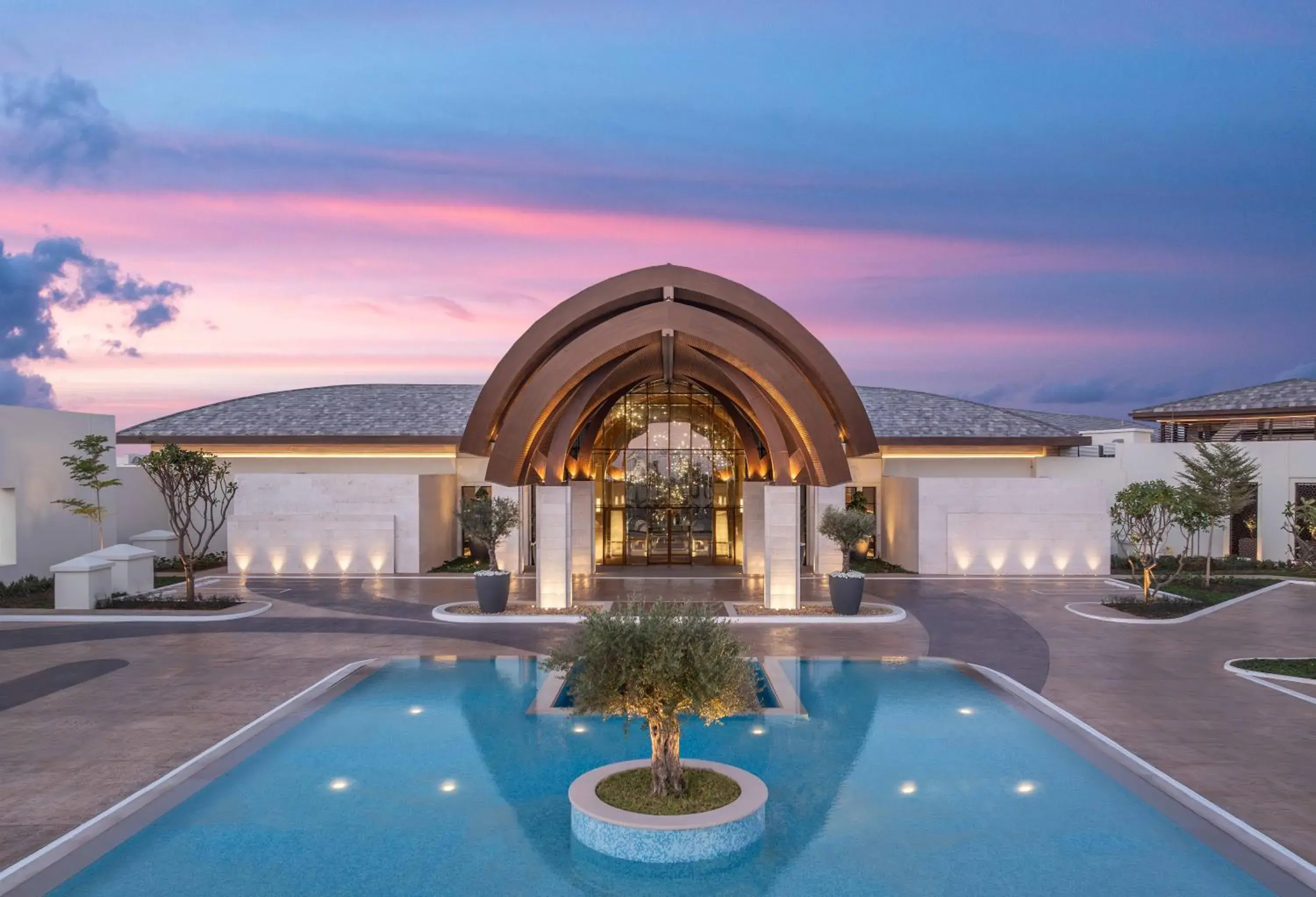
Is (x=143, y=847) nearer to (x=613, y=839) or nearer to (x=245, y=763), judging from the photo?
(x=245, y=763)

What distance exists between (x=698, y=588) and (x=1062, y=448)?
60.6 feet

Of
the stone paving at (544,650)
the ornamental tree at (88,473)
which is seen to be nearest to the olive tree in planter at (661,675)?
the stone paving at (544,650)

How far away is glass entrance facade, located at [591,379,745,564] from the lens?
3103cm

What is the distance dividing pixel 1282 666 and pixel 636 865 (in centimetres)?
1365

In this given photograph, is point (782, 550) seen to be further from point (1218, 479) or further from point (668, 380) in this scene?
point (1218, 479)

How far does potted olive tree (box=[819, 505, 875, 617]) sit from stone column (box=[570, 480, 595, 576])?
845 cm

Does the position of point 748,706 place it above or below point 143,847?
above

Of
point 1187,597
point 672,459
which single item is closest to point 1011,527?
point 1187,597

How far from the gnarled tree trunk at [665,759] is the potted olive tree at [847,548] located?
12.3m

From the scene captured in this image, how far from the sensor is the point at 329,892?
7945mm

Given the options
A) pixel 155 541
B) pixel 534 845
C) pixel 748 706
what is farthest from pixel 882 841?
pixel 155 541

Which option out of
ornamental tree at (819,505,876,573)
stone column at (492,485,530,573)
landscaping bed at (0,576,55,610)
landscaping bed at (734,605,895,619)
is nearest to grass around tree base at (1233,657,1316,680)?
landscaping bed at (734,605,895,619)

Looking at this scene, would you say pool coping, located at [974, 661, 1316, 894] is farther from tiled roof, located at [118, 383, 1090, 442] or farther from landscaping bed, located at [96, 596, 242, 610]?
tiled roof, located at [118, 383, 1090, 442]

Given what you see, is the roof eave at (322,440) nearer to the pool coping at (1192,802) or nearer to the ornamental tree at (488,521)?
the ornamental tree at (488,521)
